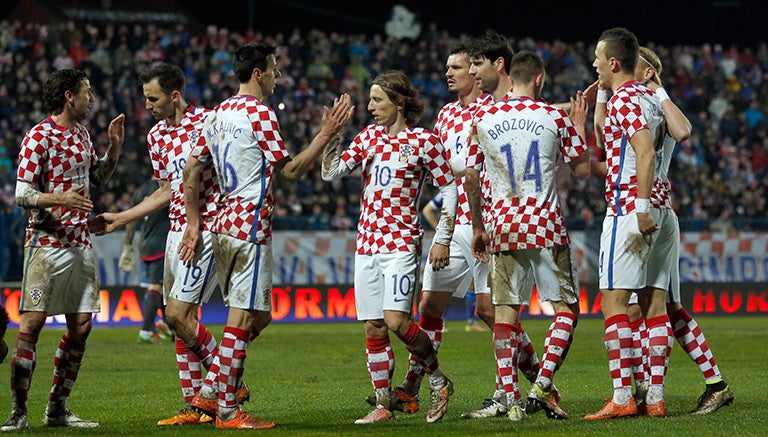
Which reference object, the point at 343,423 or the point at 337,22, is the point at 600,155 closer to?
the point at 343,423

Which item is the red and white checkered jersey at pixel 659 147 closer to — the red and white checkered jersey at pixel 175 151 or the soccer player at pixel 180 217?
the soccer player at pixel 180 217

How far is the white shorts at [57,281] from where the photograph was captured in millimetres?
9266

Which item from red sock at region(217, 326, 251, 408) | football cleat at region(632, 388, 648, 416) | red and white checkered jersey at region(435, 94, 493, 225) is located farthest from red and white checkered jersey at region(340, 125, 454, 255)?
football cleat at region(632, 388, 648, 416)

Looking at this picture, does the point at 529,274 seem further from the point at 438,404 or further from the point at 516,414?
the point at 438,404

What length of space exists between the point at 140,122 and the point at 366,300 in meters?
22.8

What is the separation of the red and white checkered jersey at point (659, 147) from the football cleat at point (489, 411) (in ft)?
6.18

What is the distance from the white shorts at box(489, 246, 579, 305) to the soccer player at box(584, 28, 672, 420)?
0.28 metres

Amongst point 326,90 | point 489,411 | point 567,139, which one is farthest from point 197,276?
point 326,90

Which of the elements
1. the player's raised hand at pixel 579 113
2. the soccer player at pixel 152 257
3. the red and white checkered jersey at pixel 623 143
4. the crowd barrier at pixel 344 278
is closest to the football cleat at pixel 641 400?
the red and white checkered jersey at pixel 623 143

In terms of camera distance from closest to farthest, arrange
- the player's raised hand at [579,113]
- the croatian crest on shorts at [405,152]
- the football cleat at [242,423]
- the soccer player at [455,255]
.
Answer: the football cleat at [242,423] → the croatian crest on shorts at [405,152] → the player's raised hand at [579,113] → the soccer player at [455,255]

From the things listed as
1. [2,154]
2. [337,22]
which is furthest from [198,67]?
[337,22]

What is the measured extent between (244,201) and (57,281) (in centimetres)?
163

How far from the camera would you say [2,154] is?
28.3 m

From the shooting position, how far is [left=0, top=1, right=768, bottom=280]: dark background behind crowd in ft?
94.8
